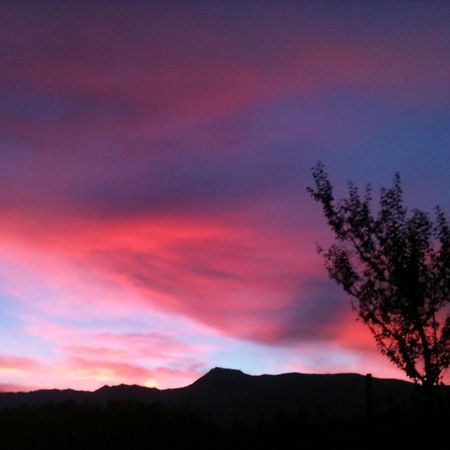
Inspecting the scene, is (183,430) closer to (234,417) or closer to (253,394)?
(234,417)

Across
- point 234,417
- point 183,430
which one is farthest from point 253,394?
point 183,430

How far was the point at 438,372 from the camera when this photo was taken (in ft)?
72.9

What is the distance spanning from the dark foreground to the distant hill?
35.7 ft

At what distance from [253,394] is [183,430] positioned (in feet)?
126

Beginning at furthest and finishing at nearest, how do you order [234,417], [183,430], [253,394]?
[253,394] < [234,417] < [183,430]

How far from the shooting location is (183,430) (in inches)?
1820

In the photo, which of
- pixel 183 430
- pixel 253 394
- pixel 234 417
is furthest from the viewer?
pixel 253 394

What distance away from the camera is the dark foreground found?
27.3 metres

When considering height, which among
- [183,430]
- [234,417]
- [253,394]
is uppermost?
[253,394]

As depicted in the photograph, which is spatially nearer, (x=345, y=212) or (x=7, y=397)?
(x=345, y=212)

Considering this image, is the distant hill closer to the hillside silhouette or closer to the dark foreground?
the hillside silhouette

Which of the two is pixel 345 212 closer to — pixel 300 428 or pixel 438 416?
pixel 438 416

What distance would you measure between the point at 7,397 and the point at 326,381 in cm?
5581

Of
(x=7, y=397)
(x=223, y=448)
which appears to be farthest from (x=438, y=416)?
(x=7, y=397)
